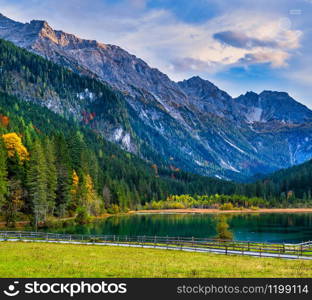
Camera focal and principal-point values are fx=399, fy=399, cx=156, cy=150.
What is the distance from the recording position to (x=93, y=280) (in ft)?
87.1

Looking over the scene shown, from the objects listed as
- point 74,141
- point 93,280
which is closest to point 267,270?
point 93,280

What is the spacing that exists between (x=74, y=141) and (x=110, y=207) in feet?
130

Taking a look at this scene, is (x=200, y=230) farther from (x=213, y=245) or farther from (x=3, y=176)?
(x=213, y=245)

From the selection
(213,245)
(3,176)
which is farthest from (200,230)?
(213,245)

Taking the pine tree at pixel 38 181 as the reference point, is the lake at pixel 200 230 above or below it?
below

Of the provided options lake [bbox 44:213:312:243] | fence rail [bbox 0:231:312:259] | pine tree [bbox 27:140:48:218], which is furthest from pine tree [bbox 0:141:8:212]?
fence rail [bbox 0:231:312:259]

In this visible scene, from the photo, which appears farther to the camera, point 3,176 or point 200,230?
point 200,230

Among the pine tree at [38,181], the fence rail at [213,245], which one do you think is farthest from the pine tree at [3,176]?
the fence rail at [213,245]

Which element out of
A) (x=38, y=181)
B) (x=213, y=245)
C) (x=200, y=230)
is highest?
(x=38, y=181)

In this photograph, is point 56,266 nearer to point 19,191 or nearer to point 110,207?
point 19,191

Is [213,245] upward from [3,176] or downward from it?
downward

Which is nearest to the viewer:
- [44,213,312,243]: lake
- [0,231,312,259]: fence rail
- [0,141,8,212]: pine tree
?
[0,231,312,259]: fence rail

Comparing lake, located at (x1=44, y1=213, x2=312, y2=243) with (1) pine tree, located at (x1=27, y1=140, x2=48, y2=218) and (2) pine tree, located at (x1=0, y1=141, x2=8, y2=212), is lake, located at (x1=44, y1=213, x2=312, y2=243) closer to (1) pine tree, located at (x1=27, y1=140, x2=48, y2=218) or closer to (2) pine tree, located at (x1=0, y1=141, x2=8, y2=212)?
(1) pine tree, located at (x1=27, y1=140, x2=48, y2=218)

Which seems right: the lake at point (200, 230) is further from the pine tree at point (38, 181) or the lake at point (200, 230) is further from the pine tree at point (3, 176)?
the pine tree at point (3, 176)
